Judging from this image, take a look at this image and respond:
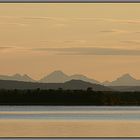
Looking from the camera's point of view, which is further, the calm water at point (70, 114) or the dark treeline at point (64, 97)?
the dark treeline at point (64, 97)

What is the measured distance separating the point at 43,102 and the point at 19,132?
117 feet

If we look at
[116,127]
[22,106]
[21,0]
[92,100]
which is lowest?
[22,106]

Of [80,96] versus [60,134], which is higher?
[60,134]

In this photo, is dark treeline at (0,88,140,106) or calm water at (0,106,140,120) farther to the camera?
dark treeline at (0,88,140,106)

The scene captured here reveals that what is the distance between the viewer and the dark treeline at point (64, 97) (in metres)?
57.0

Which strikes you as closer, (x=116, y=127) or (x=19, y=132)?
(x=19, y=132)

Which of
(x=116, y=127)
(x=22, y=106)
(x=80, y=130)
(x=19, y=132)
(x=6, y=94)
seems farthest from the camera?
(x=22, y=106)

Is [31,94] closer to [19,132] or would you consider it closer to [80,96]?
[80,96]

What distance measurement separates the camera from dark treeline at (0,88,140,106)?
187ft

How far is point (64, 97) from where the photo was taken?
200 ft

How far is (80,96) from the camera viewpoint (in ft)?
198

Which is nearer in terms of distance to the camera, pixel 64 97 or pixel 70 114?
pixel 70 114

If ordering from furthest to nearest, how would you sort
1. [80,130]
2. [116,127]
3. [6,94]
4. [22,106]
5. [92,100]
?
[22,106] < [92,100] < [6,94] < [116,127] < [80,130]

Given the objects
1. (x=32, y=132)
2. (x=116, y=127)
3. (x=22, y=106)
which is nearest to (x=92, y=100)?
(x=22, y=106)
